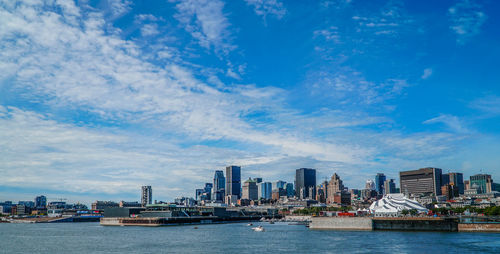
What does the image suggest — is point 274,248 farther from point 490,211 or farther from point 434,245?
point 490,211

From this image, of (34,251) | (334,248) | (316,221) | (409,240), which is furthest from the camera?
(316,221)

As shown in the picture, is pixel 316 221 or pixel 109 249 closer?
pixel 109 249

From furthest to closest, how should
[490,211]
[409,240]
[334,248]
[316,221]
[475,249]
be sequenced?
1. [490,211]
2. [316,221]
3. [409,240]
4. [334,248]
5. [475,249]

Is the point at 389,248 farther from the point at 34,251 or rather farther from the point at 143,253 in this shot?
the point at 34,251

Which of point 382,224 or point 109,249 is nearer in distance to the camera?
point 109,249

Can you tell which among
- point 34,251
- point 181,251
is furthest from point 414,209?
point 34,251

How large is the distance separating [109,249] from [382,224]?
84170 millimetres

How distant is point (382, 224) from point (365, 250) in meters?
59.1

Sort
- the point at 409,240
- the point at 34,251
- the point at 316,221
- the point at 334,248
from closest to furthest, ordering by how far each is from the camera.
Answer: the point at 334,248 → the point at 34,251 → the point at 409,240 → the point at 316,221

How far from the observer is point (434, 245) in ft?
294

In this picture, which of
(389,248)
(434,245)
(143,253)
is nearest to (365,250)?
(389,248)

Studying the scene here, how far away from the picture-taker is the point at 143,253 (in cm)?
8600

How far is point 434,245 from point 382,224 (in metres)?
49.6

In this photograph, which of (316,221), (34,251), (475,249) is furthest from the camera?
(316,221)
